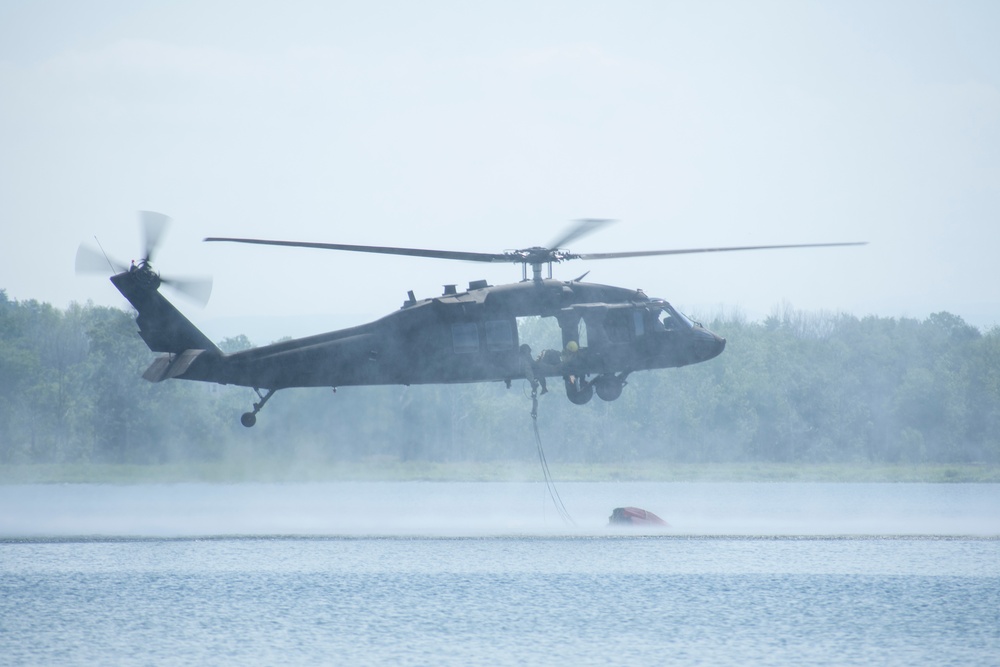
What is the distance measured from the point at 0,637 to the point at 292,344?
10269 millimetres

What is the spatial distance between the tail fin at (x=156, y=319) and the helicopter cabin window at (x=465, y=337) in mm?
6963

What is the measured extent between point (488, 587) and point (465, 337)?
11.1 m

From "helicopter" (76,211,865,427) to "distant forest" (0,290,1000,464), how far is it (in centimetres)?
4992

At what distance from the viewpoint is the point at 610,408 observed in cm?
9844

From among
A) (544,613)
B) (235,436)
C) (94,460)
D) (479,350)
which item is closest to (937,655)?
(544,613)

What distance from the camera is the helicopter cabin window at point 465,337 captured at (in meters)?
30.2

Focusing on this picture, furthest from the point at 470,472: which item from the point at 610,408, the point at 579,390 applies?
the point at 579,390

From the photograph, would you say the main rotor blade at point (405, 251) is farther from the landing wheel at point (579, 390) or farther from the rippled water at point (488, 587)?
the rippled water at point (488, 587)

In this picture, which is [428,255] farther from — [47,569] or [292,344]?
[47,569]

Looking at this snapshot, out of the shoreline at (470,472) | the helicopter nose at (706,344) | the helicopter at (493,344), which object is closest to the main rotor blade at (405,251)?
the helicopter at (493,344)

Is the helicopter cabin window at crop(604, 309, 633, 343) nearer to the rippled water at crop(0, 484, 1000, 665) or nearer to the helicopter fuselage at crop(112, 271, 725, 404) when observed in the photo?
the helicopter fuselage at crop(112, 271, 725, 404)

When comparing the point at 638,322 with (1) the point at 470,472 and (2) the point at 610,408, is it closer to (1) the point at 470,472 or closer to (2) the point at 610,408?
(1) the point at 470,472

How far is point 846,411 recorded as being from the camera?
98000 mm

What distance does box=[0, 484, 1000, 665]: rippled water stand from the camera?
28.7 metres
